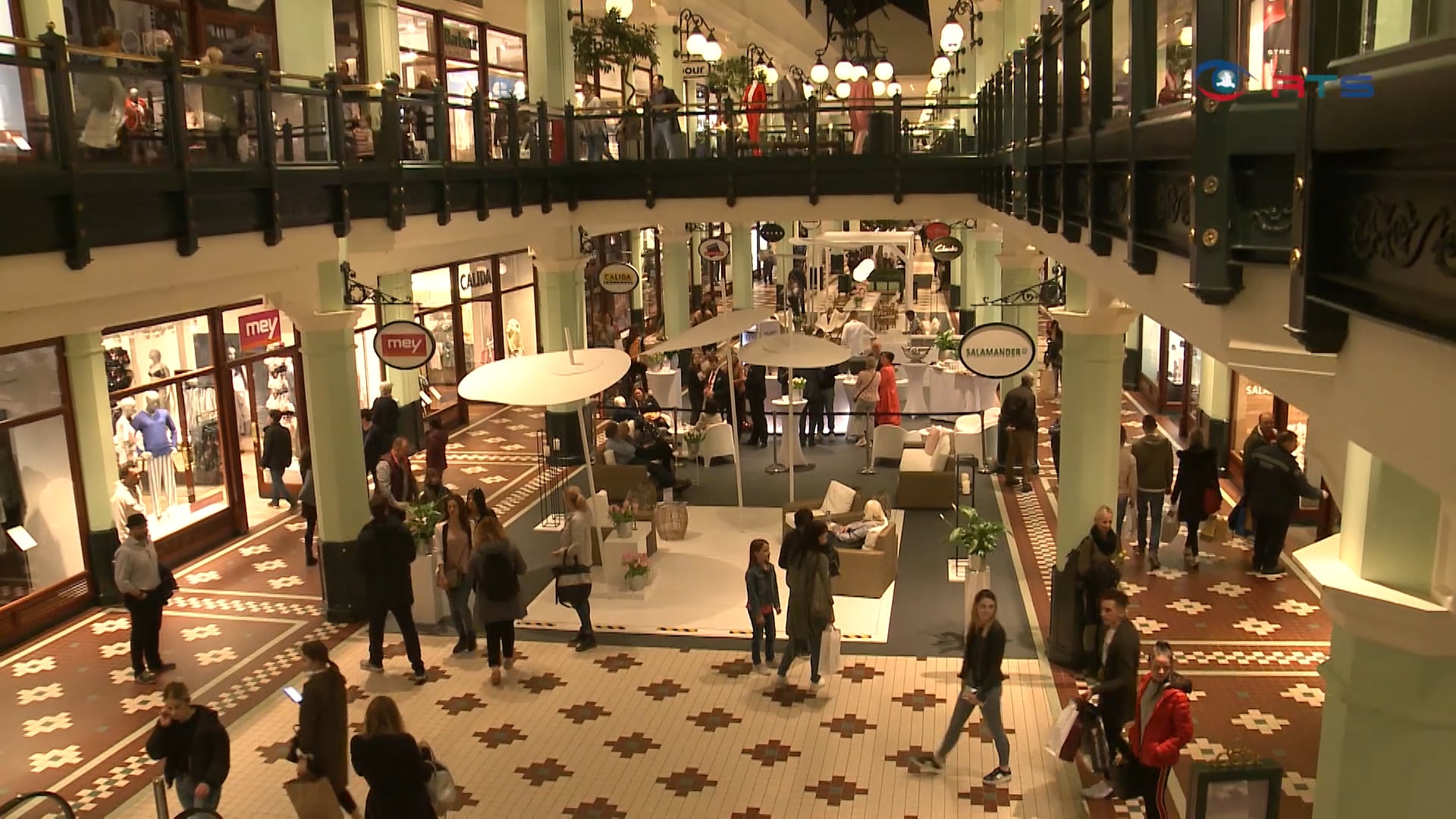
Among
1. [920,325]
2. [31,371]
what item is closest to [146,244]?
[31,371]

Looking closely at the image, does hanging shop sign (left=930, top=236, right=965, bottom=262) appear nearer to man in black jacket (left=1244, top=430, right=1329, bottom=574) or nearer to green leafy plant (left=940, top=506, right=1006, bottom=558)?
man in black jacket (left=1244, top=430, right=1329, bottom=574)

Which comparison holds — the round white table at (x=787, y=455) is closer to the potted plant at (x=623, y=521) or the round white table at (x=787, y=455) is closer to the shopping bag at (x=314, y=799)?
the potted plant at (x=623, y=521)

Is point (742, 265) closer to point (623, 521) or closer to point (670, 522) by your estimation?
point (670, 522)

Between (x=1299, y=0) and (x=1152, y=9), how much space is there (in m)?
1.46

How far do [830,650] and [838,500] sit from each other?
398cm

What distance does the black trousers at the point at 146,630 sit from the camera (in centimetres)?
1066

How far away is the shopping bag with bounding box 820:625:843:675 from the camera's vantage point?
33.3ft

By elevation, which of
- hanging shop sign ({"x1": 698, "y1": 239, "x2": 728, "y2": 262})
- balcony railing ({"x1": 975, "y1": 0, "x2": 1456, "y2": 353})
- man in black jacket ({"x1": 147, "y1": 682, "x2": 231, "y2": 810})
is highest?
balcony railing ({"x1": 975, "y1": 0, "x2": 1456, "y2": 353})

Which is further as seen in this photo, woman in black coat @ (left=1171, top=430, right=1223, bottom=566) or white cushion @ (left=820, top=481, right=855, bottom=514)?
white cushion @ (left=820, top=481, right=855, bottom=514)

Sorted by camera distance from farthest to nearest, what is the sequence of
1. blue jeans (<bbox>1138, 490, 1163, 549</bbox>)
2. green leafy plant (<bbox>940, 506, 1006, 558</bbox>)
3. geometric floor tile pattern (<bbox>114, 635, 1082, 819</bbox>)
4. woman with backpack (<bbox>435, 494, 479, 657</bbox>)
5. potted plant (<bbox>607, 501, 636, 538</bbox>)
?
blue jeans (<bbox>1138, 490, 1163, 549</bbox>) < potted plant (<bbox>607, 501, 636, 538</bbox>) < green leafy plant (<bbox>940, 506, 1006, 558</bbox>) < woman with backpack (<bbox>435, 494, 479, 657</bbox>) < geometric floor tile pattern (<bbox>114, 635, 1082, 819</bbox>)

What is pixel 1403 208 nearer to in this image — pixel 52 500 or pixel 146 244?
pixel 146 244

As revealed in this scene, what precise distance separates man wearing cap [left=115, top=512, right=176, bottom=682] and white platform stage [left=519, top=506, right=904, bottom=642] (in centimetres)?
334

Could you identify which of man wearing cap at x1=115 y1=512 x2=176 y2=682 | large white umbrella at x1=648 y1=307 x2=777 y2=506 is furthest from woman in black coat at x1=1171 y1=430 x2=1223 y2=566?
man wearing cap at x1=115 y1=512 x2=176 y2=682

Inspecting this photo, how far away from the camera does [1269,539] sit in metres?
12.8
